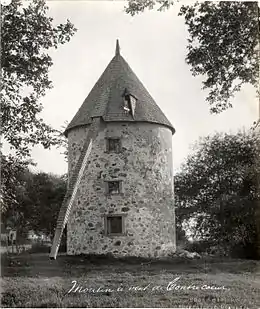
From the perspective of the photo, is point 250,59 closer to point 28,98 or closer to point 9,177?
point 28,98

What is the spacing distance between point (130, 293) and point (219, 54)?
4823 mm

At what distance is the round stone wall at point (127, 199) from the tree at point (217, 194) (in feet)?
5.47

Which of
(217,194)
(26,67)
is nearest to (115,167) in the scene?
(217,194)

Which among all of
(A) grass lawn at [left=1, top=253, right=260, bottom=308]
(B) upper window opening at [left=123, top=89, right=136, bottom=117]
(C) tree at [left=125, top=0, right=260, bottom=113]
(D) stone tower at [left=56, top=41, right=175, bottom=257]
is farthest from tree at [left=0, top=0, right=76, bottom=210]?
(B) upper window opening at [left=123, top=89, right=136, bottom=117]

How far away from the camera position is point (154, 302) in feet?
26.2

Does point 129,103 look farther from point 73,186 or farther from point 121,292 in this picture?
point 121,292

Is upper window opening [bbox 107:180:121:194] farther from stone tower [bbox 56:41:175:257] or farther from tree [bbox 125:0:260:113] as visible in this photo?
tree [bbox 125:0:260:113]

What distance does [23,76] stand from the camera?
9.59m

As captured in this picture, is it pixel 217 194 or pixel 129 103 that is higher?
pixel 129 103

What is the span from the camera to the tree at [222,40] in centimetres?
885

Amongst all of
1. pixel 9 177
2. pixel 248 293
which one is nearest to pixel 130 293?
pixel 248 293

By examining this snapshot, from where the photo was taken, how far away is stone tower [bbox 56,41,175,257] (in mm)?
18453

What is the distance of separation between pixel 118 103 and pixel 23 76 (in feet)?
32.4

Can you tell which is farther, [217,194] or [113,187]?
[217,194]
